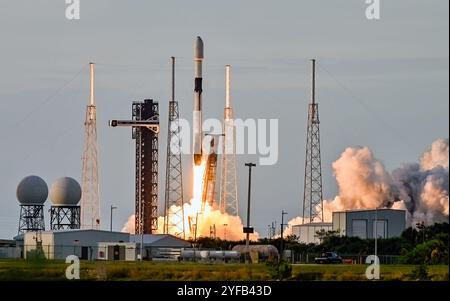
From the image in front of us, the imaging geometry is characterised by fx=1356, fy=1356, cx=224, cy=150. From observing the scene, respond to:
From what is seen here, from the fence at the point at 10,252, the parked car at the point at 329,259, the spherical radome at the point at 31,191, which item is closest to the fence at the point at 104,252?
the fence at the point at 10,252

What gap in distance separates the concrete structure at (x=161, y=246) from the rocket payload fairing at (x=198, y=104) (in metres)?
11.9

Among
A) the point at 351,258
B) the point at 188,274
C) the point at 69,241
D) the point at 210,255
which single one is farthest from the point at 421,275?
the point at 69,241

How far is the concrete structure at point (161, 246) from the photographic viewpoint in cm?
13712

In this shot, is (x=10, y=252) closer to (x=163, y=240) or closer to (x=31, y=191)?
(x=163, y=240)

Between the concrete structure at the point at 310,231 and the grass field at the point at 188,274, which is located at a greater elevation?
the concrete structure at the point at 310,231

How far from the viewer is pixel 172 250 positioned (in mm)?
140250

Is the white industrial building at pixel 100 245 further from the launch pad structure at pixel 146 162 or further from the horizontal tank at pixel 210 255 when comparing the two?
the launch pad structure at pixel 146 162

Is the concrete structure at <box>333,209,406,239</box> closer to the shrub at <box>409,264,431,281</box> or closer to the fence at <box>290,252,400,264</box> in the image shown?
the fence at <box>290,252,400,264</box>

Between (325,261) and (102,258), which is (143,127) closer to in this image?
(102,258)

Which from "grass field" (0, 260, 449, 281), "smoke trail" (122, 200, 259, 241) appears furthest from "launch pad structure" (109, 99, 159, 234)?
"grass field" (0, 260, 449, 281)

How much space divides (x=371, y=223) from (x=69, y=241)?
35864 mm
